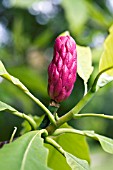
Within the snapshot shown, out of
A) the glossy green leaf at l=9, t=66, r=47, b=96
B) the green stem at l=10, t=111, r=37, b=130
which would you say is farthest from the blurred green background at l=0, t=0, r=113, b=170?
the green stem at l=10, t=111, r=37, b=130

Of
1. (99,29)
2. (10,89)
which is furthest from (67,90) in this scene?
(99,29)

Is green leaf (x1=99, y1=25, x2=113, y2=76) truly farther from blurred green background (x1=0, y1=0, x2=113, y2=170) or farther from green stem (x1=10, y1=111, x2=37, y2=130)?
blurred green background (x1=0, y1=0, x2=113, y2=170)

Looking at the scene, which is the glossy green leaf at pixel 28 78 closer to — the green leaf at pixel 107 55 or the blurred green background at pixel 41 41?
the blurred green background at pixel 41 41

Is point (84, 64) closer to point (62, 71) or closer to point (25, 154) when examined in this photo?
point (62, 71)

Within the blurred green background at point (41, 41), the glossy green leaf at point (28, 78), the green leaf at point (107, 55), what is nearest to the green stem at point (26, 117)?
the green leaf at point (107, 55)

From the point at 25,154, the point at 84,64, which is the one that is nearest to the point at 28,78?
the point at 84,64

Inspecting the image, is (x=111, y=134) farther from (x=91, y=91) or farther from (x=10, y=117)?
(x=91, y=91)
